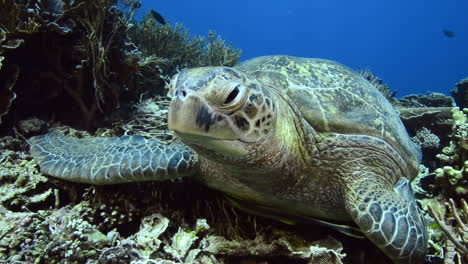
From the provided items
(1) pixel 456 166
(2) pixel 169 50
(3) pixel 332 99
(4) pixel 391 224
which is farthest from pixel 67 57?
(1) pixel 456 166

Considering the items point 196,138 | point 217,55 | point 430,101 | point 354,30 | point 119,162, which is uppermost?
point 354,30

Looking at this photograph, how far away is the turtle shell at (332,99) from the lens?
86.5 inches

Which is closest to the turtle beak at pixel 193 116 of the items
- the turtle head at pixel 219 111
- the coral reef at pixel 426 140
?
the turtle head at pixel 219 111

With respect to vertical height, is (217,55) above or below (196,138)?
above

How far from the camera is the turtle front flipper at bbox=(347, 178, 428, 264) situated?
1727 mm

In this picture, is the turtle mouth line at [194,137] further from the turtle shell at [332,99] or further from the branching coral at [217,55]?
the branching coral at [217,55]

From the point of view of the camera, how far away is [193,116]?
1316mm

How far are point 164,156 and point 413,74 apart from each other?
119809 millimetres

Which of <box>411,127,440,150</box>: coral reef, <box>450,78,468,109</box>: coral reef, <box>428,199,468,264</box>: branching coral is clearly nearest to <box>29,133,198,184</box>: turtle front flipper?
<box>428,199,468,264</box>: branching coral

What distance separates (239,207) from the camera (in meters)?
2.28

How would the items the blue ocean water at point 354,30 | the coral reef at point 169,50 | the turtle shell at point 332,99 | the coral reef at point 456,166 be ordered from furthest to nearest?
the blue ocean water at point 354,30 → the coral reef at point 169,50 → the coral reef at point 456,166 → the turtle shell at point 332,99

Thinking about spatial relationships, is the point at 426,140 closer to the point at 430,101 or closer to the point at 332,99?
the point at 430,101

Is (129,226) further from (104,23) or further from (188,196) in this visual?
(104,23)

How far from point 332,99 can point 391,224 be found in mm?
1039
